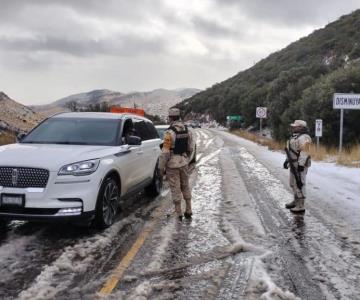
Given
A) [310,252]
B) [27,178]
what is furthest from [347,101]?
[27,178]

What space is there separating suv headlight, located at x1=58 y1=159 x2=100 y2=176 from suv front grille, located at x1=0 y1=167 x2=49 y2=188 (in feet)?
0.76

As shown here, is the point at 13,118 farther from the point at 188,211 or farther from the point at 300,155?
the point at 300,155

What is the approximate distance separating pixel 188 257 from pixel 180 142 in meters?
2.57

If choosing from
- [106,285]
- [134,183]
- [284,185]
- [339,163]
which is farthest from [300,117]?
[106,285]

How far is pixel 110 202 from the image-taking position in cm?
757

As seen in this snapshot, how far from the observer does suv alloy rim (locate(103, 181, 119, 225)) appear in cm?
734

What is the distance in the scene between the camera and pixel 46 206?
21.4 feet

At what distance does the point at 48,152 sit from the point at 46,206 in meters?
0.93

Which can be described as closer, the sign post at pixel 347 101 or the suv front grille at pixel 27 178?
the suv front grille at pixel 27 178

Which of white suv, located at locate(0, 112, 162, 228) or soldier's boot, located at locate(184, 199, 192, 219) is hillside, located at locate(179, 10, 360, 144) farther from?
white suv, located at locate(0, 112, 162, 228)

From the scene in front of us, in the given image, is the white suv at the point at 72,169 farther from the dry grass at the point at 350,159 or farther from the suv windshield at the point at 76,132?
the dry grass at the point at 350,159

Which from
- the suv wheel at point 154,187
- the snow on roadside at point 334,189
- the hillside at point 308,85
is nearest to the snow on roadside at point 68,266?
the suv wheel at point 154,187

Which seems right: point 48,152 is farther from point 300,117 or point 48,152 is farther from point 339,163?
point 300,117

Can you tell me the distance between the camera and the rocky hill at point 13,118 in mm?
24903
